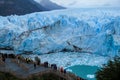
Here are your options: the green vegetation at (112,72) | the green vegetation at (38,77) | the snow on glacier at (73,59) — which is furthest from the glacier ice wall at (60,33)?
the green vegetation at (112,72)

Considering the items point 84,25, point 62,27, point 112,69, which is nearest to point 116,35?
point 84,25

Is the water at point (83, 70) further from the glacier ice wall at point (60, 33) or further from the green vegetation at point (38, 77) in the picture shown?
the green vegetation at point (38, 77)

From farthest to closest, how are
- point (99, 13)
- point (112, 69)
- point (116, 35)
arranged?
point (99, 13) → point (116, 35) → point (112, 69)

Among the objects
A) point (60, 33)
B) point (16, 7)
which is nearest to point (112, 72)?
point (60, 33)

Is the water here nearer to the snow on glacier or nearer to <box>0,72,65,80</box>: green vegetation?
the snow on glacier

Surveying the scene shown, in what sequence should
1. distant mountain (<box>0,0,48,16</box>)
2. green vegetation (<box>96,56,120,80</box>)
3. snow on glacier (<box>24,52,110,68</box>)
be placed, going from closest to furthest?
green vegetation (<box>96,56,120,80</box>) → snow on glacier (<box>24,52,110,68</box>) → distant mountain (<box>0,0,48,16</box>)

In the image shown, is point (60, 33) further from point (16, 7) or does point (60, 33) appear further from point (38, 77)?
point (38, 77)

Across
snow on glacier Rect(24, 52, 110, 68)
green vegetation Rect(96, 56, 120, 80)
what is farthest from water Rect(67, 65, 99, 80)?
green vegetation Rect(96, 56, 120, 80)

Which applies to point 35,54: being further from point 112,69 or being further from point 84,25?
point 112,69
